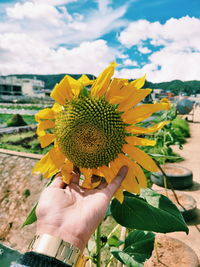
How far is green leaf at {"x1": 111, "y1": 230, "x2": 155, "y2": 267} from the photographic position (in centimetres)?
142

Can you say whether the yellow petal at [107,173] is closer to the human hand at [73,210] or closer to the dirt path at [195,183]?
the human hand at [73,210]

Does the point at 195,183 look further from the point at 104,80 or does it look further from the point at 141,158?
the point at 104,80

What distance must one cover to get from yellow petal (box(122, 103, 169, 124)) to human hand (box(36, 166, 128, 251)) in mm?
A: 192

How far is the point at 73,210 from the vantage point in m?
1.08

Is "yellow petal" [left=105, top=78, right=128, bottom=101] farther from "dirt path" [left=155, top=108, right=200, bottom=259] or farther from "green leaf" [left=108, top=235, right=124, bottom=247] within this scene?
"dirt path" [left=155, top=108, right=200, bottom=259]

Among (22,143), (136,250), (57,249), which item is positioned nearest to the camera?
(57,249)

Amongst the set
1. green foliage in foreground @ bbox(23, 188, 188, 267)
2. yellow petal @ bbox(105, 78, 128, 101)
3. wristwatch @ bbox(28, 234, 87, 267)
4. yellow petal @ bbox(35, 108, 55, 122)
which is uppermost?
yellow petal @ bbox(105, 78, 128, 101)

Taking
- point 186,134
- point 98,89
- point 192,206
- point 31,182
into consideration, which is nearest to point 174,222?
point 98,89

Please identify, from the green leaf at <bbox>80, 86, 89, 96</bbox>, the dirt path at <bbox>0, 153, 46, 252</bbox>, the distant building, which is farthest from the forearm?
the distant building

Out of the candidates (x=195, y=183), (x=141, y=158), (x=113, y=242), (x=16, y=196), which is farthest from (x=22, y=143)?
(x=141, y=158)

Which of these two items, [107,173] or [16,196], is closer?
[107,173]

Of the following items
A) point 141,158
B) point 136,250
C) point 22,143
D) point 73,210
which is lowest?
point 22,143

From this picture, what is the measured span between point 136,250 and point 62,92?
1.02m

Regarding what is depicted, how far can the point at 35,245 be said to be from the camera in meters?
0.96
